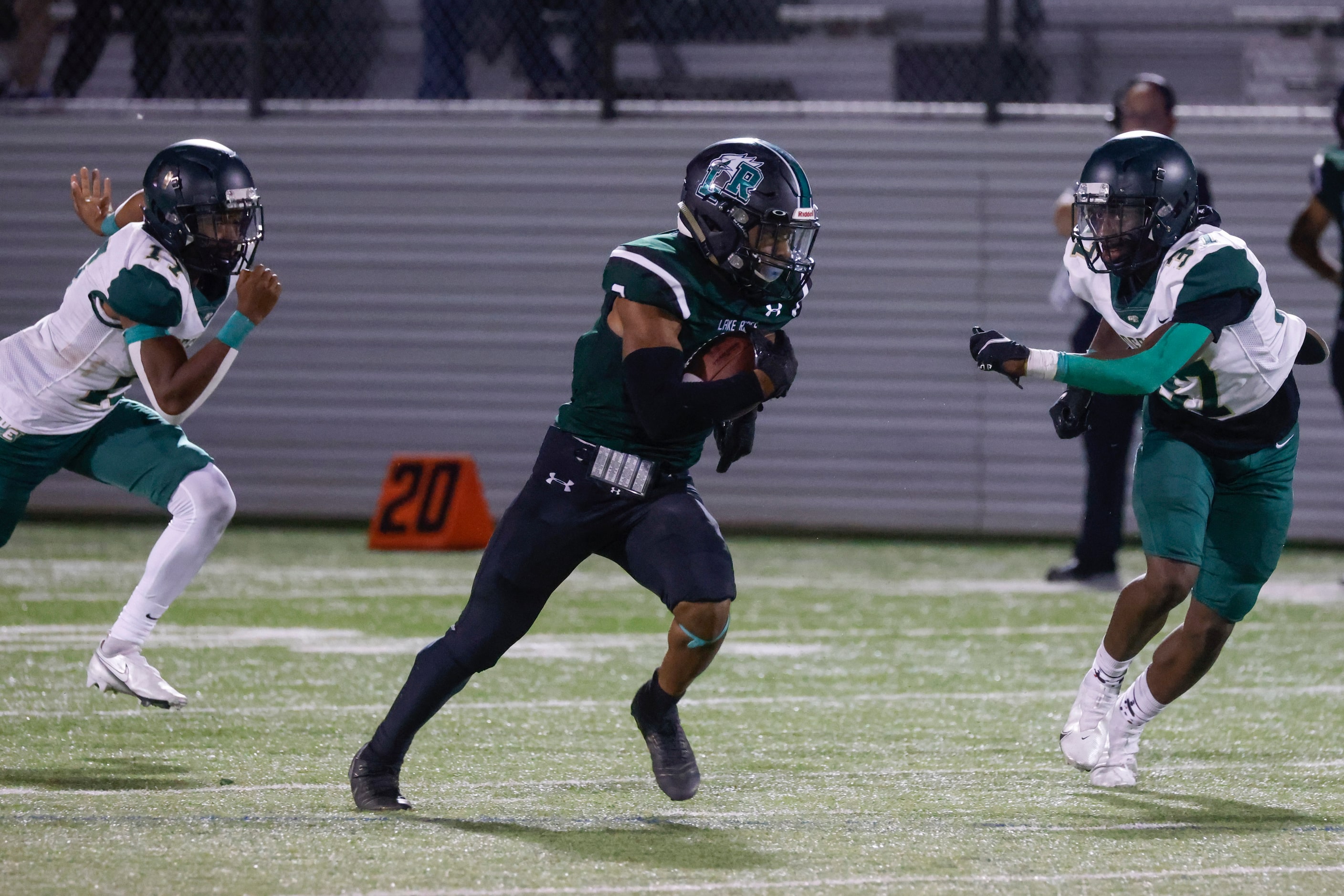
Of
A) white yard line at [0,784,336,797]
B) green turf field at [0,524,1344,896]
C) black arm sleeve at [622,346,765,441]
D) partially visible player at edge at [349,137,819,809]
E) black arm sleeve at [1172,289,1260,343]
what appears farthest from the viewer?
black arm sleeve at [1172,289,1260,343]

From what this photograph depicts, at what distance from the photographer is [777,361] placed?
426cm

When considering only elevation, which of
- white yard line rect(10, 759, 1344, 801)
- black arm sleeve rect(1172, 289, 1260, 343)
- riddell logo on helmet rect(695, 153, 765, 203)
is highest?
riddell logo on helmet rect(695, 153, 765, 203)

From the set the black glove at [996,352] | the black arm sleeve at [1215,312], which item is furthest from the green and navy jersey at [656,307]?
the black arm sleeve at [1215,312]

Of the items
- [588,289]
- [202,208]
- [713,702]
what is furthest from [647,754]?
[588,289]

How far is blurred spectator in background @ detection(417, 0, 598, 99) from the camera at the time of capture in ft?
38.9

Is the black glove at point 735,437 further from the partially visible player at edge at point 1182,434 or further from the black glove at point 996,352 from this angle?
the partially visible player at edge at point 1182,434

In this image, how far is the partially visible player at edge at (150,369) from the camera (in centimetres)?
543

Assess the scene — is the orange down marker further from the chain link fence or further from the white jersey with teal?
the white jersey with teal

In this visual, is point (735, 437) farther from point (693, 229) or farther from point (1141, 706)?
point (1141, 706)

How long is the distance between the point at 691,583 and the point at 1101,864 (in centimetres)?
106

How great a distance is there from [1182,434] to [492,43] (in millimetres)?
7893

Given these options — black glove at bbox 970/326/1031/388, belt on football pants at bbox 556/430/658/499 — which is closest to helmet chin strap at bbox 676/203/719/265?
belt on football pants at bbox 556/430/658/499

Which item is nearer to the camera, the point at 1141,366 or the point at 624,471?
the point at 624,471

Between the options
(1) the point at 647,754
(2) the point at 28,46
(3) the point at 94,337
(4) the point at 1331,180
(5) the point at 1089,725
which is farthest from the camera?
(2) the point at 28,46
